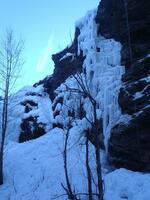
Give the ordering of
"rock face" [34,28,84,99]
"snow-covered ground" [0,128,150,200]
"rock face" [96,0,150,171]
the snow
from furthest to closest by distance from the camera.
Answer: "rock face" [34,28,84,99] < the snow < "rock face" [96,0,150,171] < "snow-covered ground" [0,128,150,200]

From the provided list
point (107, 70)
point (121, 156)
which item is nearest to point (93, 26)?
point (107, 70)

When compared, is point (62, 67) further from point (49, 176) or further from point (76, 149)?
point (49, 176)

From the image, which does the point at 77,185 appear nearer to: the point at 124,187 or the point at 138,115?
the point at 124,187

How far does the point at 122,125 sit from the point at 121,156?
1306mm

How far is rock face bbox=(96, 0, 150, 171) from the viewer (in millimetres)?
13578

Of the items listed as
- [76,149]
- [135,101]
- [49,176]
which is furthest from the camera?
[76,149]

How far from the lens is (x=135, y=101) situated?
14359mm

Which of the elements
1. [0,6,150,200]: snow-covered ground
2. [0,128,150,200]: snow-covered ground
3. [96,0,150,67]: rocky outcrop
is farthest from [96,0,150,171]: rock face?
[0,128,150,200]: snow-covered ground

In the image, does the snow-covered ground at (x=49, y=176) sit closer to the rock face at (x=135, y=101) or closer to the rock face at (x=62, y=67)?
the rock face at (x=135, y=101)

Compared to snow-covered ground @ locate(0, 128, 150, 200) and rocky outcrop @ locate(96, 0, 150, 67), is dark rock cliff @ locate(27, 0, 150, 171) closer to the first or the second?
rocky outcrop @ locate(96, 0, 150, 67)

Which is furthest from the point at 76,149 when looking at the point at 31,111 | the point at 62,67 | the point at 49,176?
the point at 62,67

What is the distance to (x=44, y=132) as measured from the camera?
23.3m

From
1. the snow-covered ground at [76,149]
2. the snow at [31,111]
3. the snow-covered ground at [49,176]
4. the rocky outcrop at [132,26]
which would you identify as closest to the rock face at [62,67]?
the snow at [31,111]

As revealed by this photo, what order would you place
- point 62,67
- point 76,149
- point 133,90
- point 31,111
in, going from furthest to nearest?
point 62,67
point 31,111
point 76,149
point 133,90
